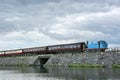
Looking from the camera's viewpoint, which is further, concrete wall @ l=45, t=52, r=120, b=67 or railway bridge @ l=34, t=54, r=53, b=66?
railway bridge @ l=34, t=54, r=53, b=66

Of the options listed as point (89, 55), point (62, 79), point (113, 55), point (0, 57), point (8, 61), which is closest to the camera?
point (62, 79)

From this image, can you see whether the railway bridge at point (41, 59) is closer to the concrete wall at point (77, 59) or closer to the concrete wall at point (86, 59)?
the concrete wall at point (77, 59)

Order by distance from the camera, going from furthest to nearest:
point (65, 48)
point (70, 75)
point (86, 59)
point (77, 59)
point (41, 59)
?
point (41, 59), point (65, 48), point (77, 59), point (86, 59), point (70, 75)

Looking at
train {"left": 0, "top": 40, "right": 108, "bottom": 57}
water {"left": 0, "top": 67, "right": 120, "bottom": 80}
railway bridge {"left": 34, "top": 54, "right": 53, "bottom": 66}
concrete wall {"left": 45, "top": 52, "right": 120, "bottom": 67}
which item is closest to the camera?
water {"left": 0, "top": 67, "right": 120, "bottom": 80}

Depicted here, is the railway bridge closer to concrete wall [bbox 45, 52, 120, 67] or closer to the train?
the train

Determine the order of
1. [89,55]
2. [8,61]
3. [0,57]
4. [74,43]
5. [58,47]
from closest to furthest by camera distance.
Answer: [89,55] → [74,43] → [58,47] → [8,61] → [0,57]

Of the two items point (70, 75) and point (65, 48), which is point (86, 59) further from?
point (70, 75)

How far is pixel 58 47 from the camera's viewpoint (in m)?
93.1

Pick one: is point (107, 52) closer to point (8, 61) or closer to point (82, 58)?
point (82, 58)

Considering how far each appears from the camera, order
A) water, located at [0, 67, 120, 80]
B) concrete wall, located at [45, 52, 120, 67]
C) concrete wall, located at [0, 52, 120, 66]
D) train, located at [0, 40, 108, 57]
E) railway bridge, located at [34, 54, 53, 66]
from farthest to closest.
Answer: railway bridge, located at [34, 54, 53, 66] < train, located at [0, 40, 108, 57] < concrete wall, located at [0, 52, 120, 66] < concrete wall, located at [45, 52, 120, 67] < water, located at [0, 67, 120, 80]

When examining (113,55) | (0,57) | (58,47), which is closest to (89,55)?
(113,55)

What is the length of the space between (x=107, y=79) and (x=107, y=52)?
2745cm

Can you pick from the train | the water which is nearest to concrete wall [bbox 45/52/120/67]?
the train

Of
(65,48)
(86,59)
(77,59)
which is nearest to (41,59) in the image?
(65,48)
